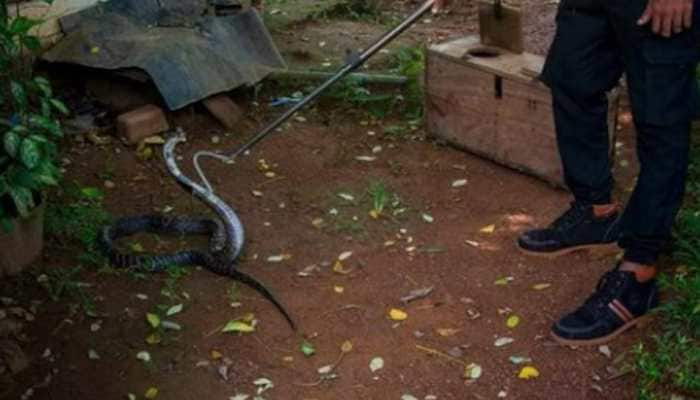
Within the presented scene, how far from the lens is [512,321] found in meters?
3.88

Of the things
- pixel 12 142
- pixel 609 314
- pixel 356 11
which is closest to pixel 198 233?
pixel 12 142

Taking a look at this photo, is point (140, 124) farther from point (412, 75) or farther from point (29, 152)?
point (29, 152)

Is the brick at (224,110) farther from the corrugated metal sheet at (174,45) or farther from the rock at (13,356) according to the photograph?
the rock at (13,356)

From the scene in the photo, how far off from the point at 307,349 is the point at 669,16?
1.75 m

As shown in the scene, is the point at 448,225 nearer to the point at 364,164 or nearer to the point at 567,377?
the point at 364,164

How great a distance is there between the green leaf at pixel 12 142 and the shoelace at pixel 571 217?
2211 millimetres

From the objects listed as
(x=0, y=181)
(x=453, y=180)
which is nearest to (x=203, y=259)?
(x=0, y=181)

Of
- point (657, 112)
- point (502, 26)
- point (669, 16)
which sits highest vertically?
point (669, 16)

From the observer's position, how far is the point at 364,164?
5250mm

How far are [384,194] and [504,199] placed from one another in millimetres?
582

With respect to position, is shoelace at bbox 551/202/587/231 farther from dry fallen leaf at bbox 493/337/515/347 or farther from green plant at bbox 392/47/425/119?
green plant at bbox 392/47/425/119

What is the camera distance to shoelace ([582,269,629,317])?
3.69 meters

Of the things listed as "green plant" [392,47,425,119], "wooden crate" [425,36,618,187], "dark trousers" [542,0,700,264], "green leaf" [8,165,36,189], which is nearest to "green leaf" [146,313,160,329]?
"green leaf" [8,165,36,189]

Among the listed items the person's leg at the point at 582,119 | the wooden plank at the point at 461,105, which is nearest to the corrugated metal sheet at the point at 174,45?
the wooden plank at the point at 461,105
